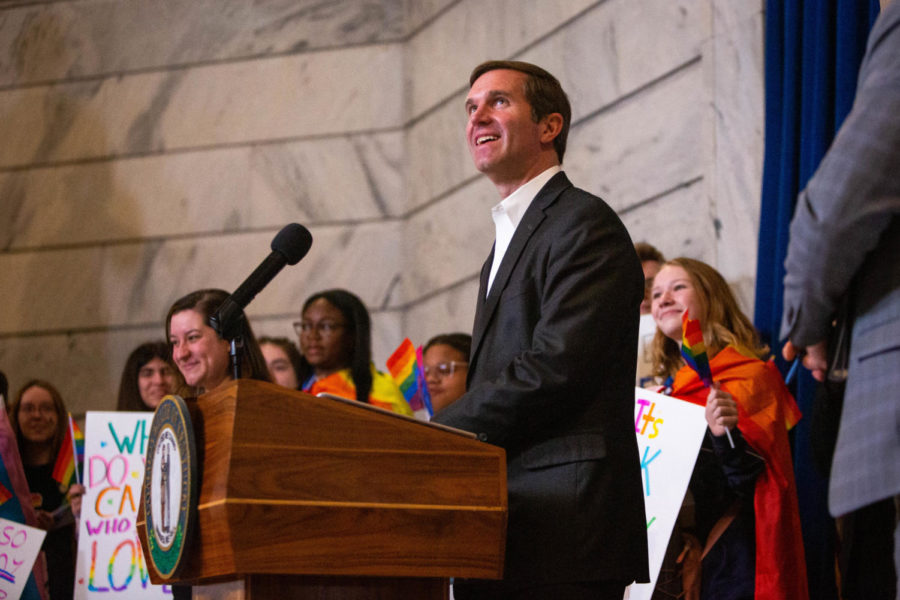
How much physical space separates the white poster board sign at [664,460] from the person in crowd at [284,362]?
8.15 ft

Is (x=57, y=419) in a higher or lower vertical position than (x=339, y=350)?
lower

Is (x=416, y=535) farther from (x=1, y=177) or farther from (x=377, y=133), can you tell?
(x=1, y=177)

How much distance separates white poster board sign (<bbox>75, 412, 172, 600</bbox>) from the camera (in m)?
4.87

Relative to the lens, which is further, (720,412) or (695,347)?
(720,412)

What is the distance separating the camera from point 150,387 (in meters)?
5.74

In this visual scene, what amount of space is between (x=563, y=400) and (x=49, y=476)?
12.5 ft

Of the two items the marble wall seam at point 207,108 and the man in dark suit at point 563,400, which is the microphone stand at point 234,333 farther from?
the marble wall seam at point 207,108

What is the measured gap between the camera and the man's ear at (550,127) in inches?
121

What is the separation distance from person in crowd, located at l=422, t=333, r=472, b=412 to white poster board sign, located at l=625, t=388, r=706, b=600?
1589mm

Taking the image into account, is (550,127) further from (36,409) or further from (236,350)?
(36,409)

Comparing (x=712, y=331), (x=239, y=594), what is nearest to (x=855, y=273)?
(x=239, y=594)

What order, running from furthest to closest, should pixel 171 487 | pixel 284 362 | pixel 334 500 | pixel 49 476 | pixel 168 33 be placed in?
pixel 168 33 → pixel 284 362 → pixel 49 476 → pixel 171 487 → pixel 334 500

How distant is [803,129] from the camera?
15.8ft

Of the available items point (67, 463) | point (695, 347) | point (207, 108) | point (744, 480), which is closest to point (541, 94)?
point (695, 347)
